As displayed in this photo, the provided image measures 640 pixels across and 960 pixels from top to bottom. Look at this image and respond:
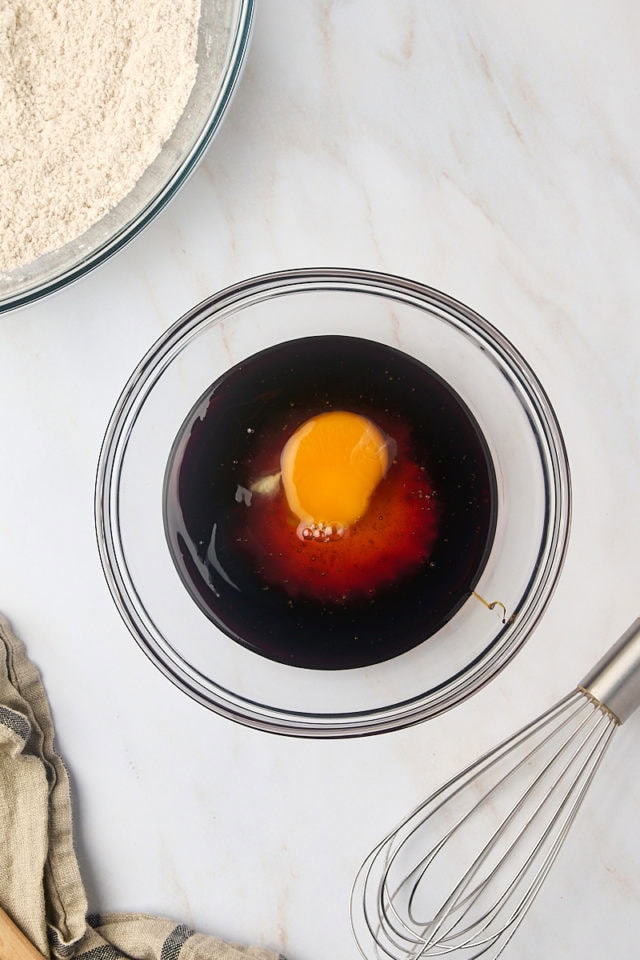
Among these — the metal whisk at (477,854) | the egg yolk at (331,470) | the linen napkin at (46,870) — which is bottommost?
the linen napkin at (46,870)

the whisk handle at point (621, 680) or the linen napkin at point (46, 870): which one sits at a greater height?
the whisk handle at point (621, 680)

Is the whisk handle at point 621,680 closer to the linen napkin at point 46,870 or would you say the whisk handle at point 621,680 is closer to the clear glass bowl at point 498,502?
the clear glass bowl at point 498,502

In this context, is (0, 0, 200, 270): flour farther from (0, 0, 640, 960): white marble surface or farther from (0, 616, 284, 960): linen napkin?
(0, 616, 284, 960): linen napkin

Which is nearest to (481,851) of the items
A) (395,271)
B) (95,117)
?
(395,271)

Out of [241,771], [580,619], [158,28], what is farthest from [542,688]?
[158,28]

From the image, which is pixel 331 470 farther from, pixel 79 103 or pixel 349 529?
pixel 79 103

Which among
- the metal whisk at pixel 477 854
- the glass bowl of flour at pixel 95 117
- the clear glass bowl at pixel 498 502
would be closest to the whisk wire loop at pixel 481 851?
the metal whisk at pixel 477 854
